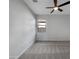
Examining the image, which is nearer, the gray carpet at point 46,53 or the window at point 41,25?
the gray carpet at point 46,53

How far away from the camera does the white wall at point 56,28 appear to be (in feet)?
36.6

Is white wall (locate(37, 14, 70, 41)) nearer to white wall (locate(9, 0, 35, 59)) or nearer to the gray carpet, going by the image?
the gray carpet

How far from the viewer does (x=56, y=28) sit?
1127 centimetres

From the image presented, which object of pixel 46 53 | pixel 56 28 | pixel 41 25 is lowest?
pixel 46 53

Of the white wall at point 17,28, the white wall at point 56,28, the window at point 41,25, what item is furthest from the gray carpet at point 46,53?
the window at point 41,25

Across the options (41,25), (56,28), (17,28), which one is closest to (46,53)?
(17,28)

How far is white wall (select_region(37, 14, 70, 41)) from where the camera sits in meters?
11.2

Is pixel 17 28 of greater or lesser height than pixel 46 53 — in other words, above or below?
above

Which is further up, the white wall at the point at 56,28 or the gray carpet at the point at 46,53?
the white wall at the point at 56,28

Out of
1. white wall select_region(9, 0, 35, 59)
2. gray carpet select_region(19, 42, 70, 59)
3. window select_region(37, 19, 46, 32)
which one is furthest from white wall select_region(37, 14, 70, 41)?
white wall select_region(9, 0, 35, 59)

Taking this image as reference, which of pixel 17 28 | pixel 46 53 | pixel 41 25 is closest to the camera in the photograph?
pixel 17 28

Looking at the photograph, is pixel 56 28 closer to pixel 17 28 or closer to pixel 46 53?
pixel 46 53

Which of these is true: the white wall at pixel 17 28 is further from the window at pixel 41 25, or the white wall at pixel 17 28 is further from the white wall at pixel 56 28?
the white wall at pixel 56 28
